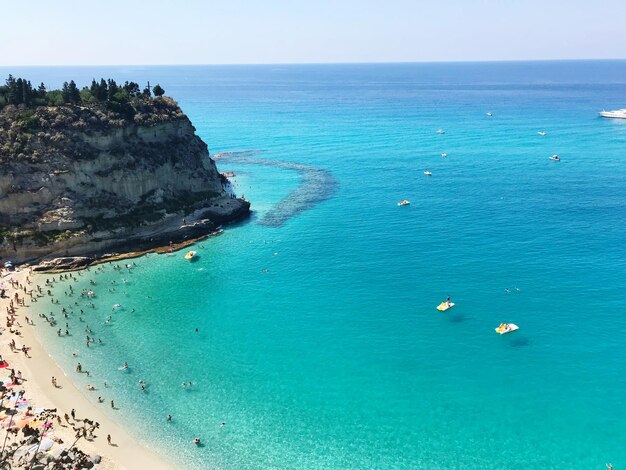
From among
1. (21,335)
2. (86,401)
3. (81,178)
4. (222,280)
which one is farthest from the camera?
(81,178)

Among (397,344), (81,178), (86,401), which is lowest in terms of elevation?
(86,401)

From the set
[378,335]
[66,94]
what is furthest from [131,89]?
[378,335]

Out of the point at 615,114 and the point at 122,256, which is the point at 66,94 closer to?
the point at 122,256

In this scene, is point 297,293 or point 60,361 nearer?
point 60,361

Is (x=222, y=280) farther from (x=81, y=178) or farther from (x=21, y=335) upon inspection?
(x=81, y=178)

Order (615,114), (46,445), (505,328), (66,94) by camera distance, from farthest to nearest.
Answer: (615,114)
(66,94)
(505,328)
(46,445)

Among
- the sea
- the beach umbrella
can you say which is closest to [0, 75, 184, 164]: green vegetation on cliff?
the sea

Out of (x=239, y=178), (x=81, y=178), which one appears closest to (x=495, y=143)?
(x=239, y=178)

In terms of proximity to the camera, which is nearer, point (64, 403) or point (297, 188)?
point (64, 403)
